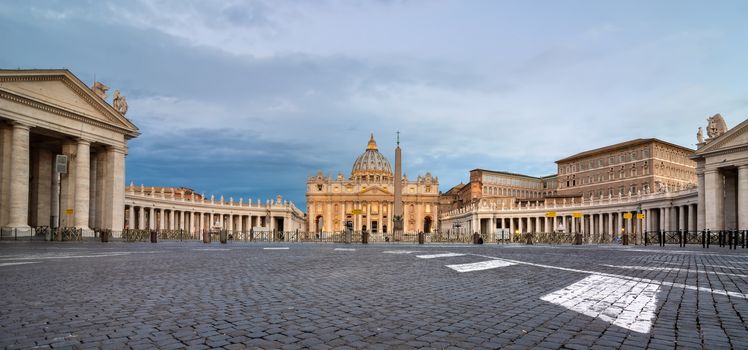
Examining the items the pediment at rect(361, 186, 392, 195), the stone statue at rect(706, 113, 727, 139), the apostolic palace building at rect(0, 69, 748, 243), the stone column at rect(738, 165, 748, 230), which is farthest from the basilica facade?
the stone column at rect(738, 165, 748, 230)

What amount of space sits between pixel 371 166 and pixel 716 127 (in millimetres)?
129606

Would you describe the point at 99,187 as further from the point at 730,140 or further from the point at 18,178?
the point at 730,140

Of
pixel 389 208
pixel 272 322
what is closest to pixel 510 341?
pixel 272 322

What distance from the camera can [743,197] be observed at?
43.3 m

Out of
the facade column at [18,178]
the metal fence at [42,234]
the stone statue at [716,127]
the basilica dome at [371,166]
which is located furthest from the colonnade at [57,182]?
the basilica dome at [371,166]

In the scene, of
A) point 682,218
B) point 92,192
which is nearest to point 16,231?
point 92,192

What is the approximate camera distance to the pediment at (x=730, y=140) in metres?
43.5

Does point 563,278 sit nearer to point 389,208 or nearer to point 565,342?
point 565,342

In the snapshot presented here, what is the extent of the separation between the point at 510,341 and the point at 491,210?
99.6 metres

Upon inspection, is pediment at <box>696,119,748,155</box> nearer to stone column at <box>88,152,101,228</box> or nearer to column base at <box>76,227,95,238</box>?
column base at <box>76,227,95,238</box>

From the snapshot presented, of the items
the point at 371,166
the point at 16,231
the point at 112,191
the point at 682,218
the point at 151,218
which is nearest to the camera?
the point at 16,231

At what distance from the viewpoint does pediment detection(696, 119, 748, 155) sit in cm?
4353

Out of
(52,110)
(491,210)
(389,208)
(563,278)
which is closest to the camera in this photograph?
(563,278)

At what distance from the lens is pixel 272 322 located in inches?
215
